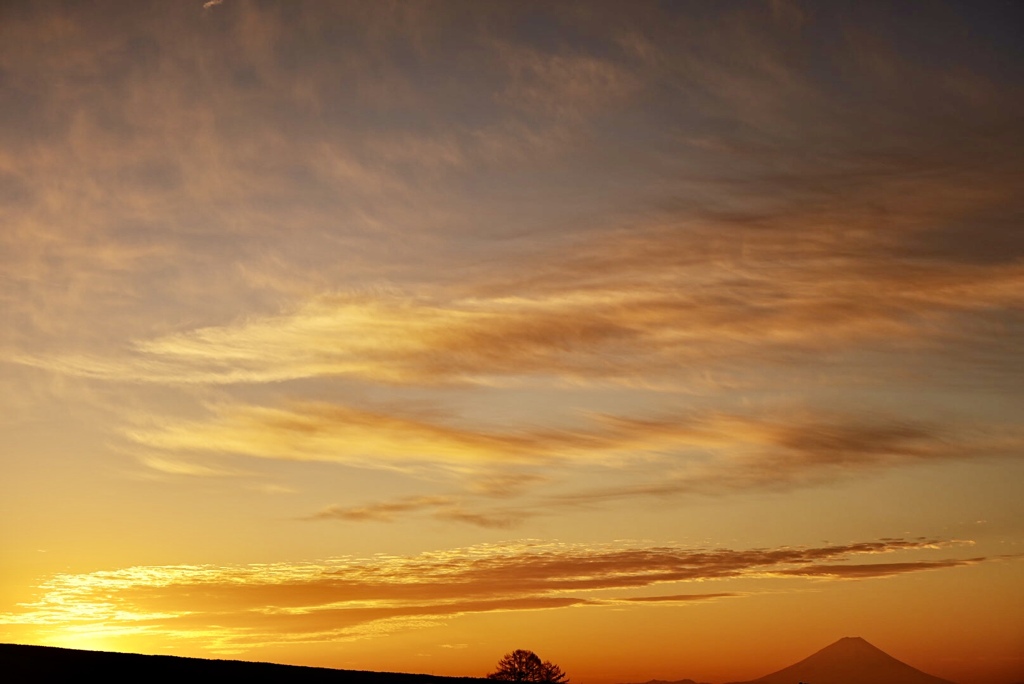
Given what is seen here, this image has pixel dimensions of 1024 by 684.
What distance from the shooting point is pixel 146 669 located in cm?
5428

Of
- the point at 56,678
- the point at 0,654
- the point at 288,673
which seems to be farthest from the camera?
the point at 288,673

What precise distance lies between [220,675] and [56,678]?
898cm

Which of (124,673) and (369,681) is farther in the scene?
(369,681)

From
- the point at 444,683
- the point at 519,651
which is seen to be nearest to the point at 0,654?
the point at 444,683

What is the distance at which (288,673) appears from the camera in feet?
195

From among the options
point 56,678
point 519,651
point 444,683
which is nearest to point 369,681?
point 444,683

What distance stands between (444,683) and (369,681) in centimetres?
460

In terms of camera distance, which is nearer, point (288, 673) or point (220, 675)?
point (220, 675)

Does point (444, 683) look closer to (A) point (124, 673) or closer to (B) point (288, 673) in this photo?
(B) point (288, 673)

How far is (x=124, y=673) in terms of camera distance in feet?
173

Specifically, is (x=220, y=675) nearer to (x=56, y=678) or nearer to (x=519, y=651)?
(x=56, y=678)

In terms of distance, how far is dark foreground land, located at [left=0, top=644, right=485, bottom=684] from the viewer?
5069cm

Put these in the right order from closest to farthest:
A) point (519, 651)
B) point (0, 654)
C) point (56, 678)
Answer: point (56, 678), point (0, 654), point (519, 651)

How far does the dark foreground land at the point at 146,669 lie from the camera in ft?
166
